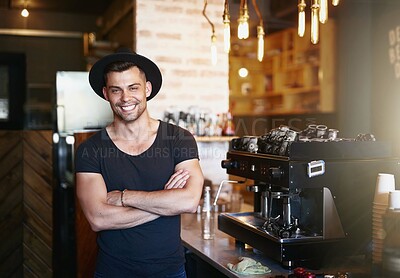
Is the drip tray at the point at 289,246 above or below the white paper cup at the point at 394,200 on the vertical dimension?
below

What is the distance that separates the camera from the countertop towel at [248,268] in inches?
82.7

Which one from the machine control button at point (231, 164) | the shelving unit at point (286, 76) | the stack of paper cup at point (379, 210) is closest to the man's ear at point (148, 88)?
the machine control button at point (231, 164)

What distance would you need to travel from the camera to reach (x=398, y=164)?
7.72ft

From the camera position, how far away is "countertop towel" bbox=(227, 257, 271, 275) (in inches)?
82.7

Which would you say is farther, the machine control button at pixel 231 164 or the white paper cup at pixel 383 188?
the machine control button at pixel 231 164

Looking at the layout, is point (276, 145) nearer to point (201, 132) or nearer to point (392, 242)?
point (392, 242)

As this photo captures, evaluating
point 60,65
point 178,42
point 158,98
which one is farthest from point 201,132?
point 60,65

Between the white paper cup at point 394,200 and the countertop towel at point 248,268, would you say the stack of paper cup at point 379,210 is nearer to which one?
the white paper cup at point 394,200

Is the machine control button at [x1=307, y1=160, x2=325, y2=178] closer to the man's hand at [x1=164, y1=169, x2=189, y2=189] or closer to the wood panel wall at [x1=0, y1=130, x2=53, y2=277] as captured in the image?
the man's hand at [x1=164, y1=169, x2=189, y2=189]

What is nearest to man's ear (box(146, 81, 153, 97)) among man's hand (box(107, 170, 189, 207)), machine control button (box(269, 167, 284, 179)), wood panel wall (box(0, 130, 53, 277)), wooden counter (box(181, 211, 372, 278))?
man's hand (box(107, 170, 189, 207))

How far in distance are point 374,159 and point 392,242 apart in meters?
0.55

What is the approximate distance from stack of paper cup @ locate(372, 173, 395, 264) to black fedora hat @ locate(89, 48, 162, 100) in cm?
113

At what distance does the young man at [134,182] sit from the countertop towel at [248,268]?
10.6 inches

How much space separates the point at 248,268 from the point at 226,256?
1.08ft
